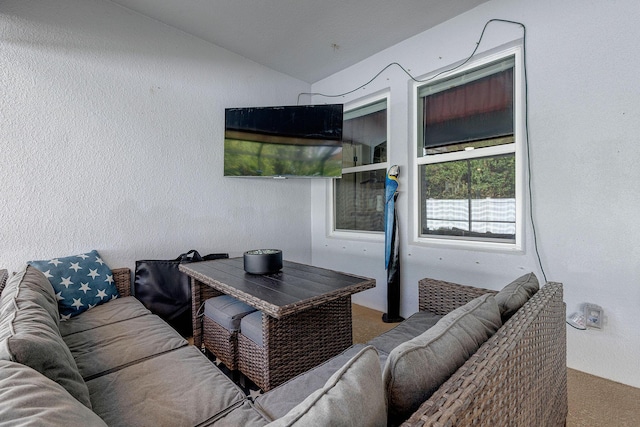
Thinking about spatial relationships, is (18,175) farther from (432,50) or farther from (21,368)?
(432,50)

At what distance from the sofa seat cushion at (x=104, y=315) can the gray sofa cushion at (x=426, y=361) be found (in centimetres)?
177

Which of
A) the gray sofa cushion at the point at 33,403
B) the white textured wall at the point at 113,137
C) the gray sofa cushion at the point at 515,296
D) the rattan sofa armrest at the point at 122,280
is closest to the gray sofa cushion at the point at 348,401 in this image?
the gray sofa cushion at the point at 33,403

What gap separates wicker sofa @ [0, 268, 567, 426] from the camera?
1.77 ft

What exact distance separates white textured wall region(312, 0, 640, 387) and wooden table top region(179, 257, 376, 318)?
1368 mm

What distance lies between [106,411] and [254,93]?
302 centimetres

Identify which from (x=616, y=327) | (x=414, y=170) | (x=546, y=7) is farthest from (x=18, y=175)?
(x=616, y=327)

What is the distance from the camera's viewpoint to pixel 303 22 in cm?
246

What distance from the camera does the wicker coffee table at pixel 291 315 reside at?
1.34 meters

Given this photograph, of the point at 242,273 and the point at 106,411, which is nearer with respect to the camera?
the point at 106,411

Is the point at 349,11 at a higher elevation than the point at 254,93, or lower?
higher

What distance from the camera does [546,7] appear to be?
1920mm

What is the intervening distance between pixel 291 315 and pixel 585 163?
2.09 metres

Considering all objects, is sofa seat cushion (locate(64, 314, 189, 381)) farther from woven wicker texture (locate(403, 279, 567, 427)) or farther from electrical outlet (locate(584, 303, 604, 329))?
electrical outlet (locate(584, 303, 604, 329))

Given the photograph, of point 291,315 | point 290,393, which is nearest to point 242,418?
point 290,393
